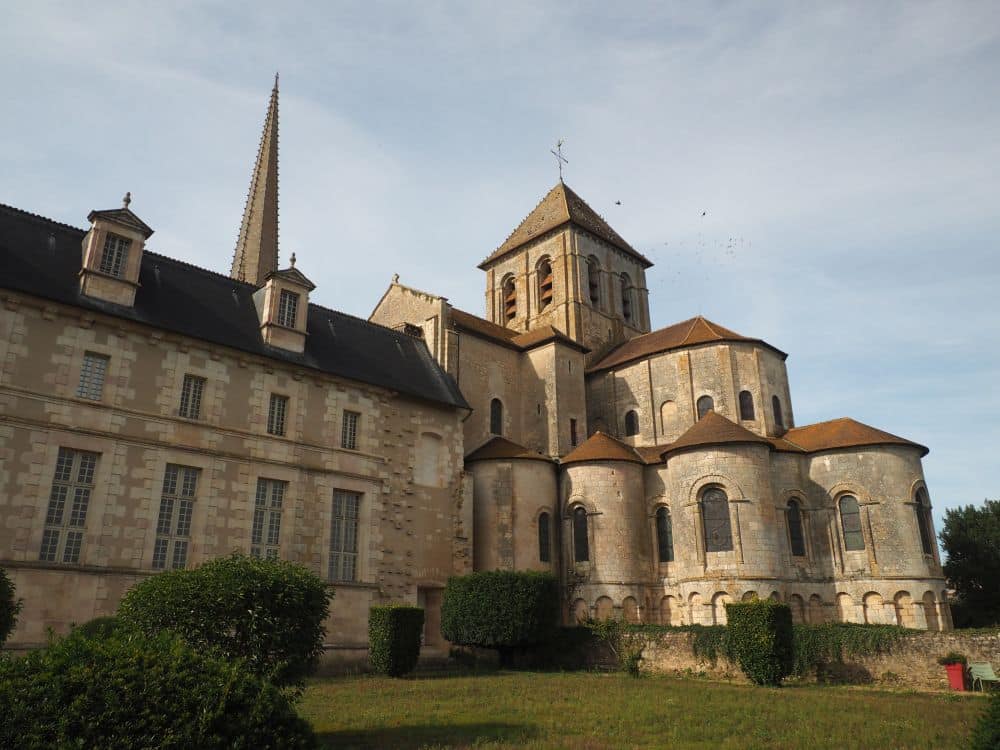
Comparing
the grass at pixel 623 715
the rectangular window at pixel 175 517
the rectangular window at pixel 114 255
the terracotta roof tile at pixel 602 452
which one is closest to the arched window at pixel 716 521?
the terracotta roof tile at pixel 602 452

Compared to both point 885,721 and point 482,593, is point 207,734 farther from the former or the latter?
point 482,593

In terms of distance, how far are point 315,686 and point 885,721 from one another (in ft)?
35.4

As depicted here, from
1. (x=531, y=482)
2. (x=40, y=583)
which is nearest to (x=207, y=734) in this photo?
(x=40, y=583)

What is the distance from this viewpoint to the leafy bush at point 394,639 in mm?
17844

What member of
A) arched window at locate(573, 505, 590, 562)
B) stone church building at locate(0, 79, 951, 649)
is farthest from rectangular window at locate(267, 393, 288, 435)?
arched window at locate(573, 505, 590, 562)

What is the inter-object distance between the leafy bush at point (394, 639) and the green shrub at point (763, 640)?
7.85 metres

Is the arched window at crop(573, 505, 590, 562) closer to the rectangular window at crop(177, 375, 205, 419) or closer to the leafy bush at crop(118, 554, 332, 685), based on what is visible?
the rectangular window at crop(177, 375, 205, 419)

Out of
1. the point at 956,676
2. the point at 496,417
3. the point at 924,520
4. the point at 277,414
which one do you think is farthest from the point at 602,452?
the point at 956,676

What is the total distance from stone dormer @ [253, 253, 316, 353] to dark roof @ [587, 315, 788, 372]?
14566 mm

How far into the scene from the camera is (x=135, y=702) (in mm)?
5848

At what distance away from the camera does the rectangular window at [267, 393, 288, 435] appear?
68.6ft

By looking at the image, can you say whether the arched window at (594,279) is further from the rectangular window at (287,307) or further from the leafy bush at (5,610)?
the leafy bush at (5,610)

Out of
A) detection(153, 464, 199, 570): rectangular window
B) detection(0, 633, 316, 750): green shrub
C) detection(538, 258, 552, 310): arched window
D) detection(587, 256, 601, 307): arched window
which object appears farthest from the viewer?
detection(538, 258, 552, 310): arched window

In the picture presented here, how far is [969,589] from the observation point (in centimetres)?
3362
